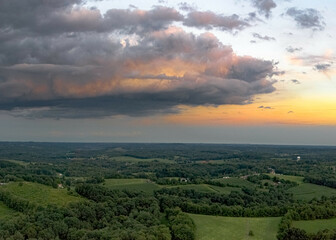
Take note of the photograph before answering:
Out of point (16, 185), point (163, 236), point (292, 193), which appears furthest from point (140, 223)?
point (292, 193)

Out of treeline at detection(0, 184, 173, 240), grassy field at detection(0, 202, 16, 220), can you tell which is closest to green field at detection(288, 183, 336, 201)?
treeline at detection(0, 184, 173, 240)

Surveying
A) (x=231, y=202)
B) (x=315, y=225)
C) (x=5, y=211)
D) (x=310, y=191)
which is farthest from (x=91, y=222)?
(x=310, y=191)

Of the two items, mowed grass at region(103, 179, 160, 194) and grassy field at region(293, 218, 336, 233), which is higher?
grassy field at region(293, 218, 336, 233)

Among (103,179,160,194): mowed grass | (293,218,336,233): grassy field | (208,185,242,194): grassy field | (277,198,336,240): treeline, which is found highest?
(277,198,336,240): treeline

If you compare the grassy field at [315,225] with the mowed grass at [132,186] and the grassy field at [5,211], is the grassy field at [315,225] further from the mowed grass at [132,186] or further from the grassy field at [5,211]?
the grassy field at [5,211]

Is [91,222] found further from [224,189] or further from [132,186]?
[224,189]

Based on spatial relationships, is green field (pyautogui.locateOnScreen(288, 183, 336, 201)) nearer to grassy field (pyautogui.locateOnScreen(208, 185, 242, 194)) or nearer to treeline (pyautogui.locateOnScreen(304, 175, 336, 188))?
treeline (pyautogui.locateOnScreen(304, 175, 336, 188))

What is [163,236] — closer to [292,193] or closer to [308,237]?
[308,237]
